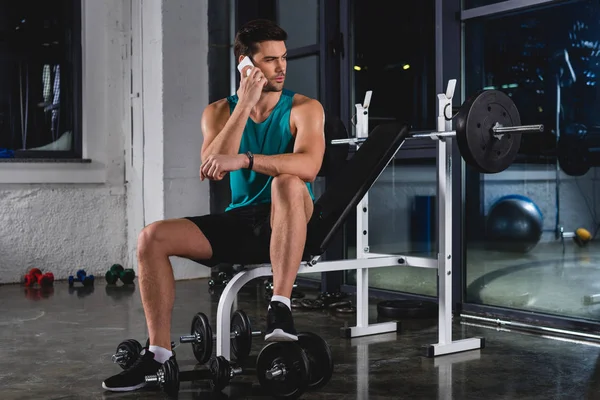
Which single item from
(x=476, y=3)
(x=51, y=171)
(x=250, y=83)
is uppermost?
(x=476, y=3)

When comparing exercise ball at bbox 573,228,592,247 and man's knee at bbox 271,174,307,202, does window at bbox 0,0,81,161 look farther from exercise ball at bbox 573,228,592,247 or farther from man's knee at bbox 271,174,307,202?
exercise ball at bbox 573,228,592,247

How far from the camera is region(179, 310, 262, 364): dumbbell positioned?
242 cm

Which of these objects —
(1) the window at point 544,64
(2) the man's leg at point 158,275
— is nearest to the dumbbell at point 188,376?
(2) the man's leg at point 158,275

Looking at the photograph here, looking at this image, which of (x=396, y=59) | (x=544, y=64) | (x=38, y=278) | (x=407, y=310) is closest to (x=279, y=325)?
(x=407, y=310)

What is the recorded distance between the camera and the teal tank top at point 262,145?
7.90ft

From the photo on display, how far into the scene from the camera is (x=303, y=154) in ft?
7.57

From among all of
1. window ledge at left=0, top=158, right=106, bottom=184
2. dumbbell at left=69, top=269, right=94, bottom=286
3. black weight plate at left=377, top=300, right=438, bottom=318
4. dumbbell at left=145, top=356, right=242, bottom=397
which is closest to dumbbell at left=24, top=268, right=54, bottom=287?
dumbbell at left=69, top=269, right=94, bottom=286

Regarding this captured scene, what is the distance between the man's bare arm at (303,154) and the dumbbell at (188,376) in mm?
558

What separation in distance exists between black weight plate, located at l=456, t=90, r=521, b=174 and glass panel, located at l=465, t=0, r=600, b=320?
0.53m

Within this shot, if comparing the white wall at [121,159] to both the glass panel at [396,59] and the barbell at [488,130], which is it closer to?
the glass panel at [396,59]

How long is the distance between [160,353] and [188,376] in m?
0.11

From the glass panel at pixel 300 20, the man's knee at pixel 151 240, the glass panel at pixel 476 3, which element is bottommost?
the man's knee at pixel 151 240

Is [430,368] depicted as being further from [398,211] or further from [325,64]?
[325,64]

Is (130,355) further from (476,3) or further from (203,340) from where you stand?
(476,3)
